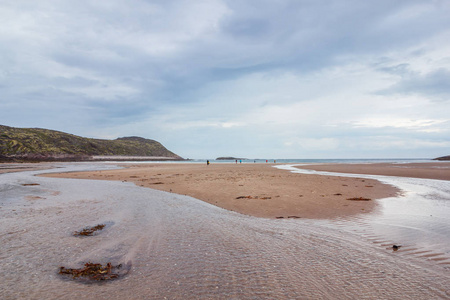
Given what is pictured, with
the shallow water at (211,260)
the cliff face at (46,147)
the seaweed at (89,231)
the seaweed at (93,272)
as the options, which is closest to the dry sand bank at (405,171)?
the shallow water at (211,260)

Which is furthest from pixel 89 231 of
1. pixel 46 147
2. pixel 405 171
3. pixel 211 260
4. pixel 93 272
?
pixel 46 147

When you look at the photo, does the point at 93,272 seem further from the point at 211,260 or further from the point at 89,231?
Result: the point at 89,231

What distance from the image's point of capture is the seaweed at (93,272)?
4562 mm

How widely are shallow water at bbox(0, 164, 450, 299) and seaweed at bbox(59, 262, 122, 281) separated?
24 cm

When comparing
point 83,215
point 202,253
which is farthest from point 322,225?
point 83,215

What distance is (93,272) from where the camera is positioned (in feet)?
15.6

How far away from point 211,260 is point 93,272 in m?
2.41

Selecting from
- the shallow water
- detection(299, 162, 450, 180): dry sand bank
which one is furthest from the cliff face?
the shallow water

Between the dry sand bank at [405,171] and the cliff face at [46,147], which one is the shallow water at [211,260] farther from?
the cliff face at [46,147]

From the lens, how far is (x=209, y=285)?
4.32 metres

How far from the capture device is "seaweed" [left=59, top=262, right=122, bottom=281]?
4562 millimetres

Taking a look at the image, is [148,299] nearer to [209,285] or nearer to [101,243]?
[209,285]

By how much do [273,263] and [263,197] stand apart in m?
8.91

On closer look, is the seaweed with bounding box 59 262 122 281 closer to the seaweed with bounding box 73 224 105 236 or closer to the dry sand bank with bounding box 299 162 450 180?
the seaweed with bounding box 73 224 105 236
